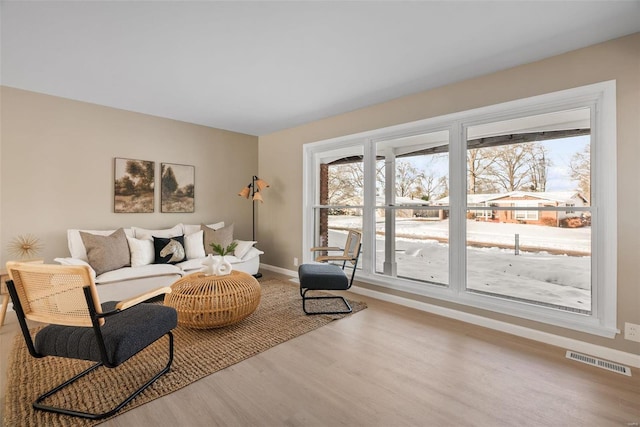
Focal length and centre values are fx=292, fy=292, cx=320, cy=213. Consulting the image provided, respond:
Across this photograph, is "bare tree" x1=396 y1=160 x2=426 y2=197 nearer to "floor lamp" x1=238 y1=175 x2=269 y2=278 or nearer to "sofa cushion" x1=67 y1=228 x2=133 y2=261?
"floor lamp" x1=238 y1=175 x2=269 y2=278

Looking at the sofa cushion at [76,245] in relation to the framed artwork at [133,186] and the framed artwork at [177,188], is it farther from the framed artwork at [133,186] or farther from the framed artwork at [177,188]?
the framed artwork at [177,188]

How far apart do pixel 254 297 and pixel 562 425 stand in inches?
96.8

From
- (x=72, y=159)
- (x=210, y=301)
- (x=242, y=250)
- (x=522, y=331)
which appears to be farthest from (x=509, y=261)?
(x=72, y=159)

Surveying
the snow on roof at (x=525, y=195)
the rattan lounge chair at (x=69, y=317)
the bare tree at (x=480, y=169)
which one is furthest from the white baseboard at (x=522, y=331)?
the rattan lounge chair at (x=69, y=317)

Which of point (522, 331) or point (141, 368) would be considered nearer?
point (141, 368)

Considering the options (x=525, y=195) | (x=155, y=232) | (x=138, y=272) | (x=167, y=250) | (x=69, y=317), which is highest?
(x=525, y=195)

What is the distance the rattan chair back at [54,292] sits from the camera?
166 centimetres

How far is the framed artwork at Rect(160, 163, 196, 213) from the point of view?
462 cm

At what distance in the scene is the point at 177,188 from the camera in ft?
15.6

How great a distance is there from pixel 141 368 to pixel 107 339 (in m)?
0.63

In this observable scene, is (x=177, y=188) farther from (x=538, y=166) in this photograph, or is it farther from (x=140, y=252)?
(x=538, y=166)

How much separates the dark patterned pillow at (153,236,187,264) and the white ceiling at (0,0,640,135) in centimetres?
191

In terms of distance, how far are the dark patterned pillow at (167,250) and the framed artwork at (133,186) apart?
2.21 ft

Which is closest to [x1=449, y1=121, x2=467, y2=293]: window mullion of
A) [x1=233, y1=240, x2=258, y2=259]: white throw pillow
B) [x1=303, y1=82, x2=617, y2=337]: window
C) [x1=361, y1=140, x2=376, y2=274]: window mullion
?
[x1=303, y1=82, x2=617, y2=337]: window
